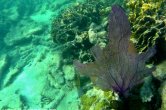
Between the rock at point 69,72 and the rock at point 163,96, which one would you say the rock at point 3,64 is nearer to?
the rock at point 69,72

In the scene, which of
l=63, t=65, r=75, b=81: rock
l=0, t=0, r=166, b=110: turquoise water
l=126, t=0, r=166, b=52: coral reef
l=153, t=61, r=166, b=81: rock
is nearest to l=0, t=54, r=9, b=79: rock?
l=0, t=0, r=166, b=110: turquoise water

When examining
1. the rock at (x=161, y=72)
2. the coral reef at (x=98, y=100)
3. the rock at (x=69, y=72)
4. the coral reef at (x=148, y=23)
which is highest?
the coral reef at (x=148, y=23)

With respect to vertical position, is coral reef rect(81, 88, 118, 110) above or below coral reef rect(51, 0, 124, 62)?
above

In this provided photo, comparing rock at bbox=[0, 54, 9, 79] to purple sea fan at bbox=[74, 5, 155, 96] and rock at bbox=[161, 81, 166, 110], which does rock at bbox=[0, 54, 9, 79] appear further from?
rock at bbox=[161, 81, 166, 110]

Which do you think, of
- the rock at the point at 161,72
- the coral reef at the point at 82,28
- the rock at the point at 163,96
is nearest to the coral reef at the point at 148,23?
the rock at the point at 161,72

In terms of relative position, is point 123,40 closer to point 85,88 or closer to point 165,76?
point 165,76
